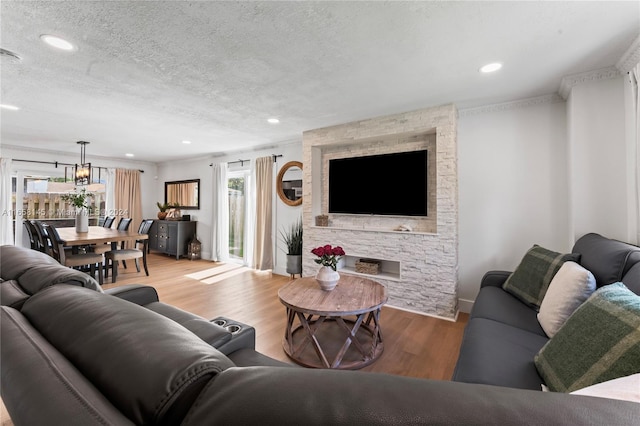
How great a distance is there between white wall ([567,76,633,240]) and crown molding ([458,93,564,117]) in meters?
0.34

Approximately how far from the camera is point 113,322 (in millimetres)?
654

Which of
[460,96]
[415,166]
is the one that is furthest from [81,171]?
[460,96]

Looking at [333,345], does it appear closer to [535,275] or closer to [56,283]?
[535,275]

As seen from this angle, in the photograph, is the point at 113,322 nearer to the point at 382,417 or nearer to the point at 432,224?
the point at 382,417

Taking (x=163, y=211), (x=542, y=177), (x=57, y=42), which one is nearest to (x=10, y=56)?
(x=57, y=42)

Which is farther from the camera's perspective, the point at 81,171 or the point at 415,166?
the point at 81,171

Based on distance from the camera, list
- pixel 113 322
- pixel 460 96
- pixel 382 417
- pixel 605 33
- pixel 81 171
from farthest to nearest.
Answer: pixel 81 171
pixel 460 96
pixel 605 33
pixel 113 322
pixel 382 417

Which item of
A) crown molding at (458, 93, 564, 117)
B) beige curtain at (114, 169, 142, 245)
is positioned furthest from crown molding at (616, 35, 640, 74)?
beige curtain at (114, 169, 142, 245)

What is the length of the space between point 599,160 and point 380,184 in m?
2.09

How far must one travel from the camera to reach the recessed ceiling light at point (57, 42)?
1.84m

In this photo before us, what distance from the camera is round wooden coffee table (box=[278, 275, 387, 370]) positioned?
210 cm

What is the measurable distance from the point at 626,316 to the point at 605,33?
1.95 meters

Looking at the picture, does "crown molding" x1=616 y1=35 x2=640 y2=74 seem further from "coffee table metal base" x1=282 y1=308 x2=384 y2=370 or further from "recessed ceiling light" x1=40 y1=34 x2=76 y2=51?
"recessed ceiling light" x1=40 y1=34 x2=76 y2=51

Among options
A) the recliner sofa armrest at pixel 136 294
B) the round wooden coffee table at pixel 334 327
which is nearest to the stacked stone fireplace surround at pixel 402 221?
the round wooden coffee table at pixel 334 327
